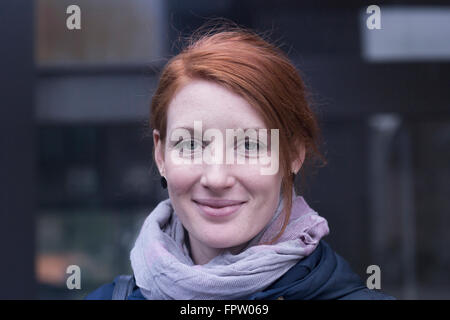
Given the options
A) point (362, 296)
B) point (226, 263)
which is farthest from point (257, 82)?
point (362, 296)

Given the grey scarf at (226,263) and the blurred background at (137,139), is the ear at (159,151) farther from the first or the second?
the blurred background at (137,139)

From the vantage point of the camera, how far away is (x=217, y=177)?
1.05m

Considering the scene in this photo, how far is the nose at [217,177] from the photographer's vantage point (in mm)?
1055

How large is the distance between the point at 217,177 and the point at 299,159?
0.20 m

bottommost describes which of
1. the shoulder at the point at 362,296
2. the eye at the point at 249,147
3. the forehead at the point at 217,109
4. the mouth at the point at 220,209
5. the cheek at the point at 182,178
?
the shoulder at the point at 362,296

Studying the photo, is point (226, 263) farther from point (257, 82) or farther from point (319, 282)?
point (257, 82)

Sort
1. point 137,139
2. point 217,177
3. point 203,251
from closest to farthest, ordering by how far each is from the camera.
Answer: point 217,177 → point 203,251 → point 137,139

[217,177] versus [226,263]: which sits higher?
[217,177]

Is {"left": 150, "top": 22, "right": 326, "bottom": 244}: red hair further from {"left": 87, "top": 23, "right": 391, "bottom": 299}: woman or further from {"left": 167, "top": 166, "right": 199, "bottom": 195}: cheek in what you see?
{"left": 167, "top": 166, "right": 199, "bottom": 195}: cheek

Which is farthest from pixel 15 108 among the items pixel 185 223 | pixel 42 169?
pixel 185 223

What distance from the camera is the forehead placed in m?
1.05

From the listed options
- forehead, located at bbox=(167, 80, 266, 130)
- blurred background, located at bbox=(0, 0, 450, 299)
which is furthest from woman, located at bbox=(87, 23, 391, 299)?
blurred background, located at bbox=(0, 0, 450, 299)

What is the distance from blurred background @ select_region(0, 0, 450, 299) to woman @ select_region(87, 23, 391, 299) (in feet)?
2.66

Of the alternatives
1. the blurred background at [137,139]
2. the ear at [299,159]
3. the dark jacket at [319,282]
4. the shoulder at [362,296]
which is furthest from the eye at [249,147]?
the blurred background at [137,139]
